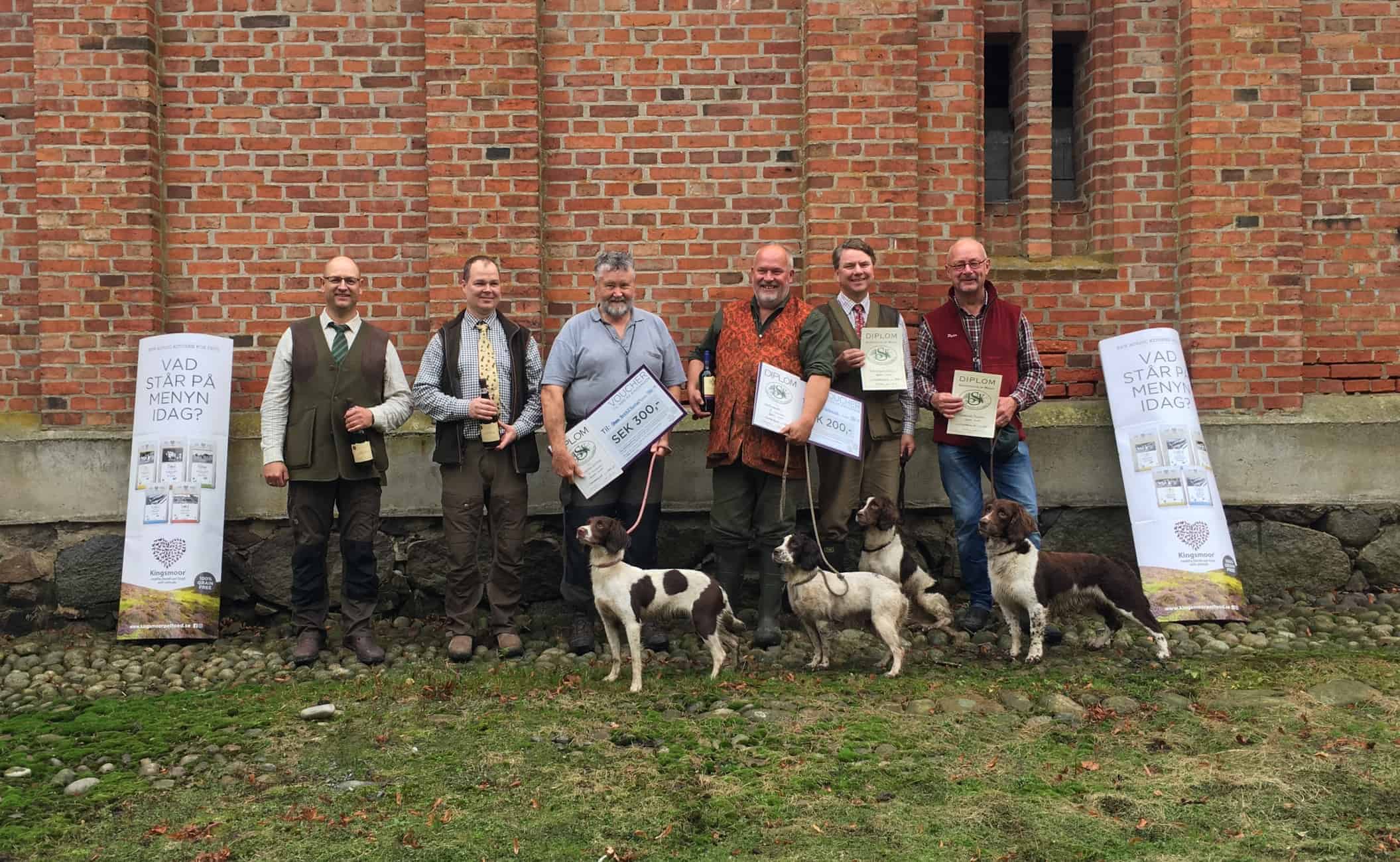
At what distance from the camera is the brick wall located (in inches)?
286

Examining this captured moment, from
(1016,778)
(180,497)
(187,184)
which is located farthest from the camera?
(187,184)

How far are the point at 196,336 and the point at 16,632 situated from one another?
2.10 metres

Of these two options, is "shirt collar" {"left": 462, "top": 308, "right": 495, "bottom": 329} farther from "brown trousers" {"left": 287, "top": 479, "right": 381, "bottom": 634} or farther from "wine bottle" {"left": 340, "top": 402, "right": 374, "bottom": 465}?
"brown trousers" {"left": 287, "top": 479, "right": 381, "bottom": 634}

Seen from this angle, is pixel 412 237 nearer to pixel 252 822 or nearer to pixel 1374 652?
pixel 252 822

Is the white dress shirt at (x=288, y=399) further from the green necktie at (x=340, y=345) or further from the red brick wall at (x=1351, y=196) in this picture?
the red brick wall at (x=1351, y=196)

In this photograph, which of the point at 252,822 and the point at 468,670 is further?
the point at 468,670

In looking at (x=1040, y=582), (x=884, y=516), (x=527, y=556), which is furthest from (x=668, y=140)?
(x=1040, y=582)

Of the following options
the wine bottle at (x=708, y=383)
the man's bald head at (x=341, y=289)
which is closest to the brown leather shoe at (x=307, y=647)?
the man's bald head at (x=341, y=289)

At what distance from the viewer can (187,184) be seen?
24.3ft

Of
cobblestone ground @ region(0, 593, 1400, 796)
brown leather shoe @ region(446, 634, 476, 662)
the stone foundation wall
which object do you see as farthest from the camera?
the stone foundation wall

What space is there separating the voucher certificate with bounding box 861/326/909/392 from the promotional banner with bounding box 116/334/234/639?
12.3 feet

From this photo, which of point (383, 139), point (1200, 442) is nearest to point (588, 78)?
point (383, 139)

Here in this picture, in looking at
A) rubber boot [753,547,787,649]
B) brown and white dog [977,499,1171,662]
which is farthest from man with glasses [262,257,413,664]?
brown and white dog [977,499,1171,662]

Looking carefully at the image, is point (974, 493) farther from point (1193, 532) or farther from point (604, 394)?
point (604, 394)
